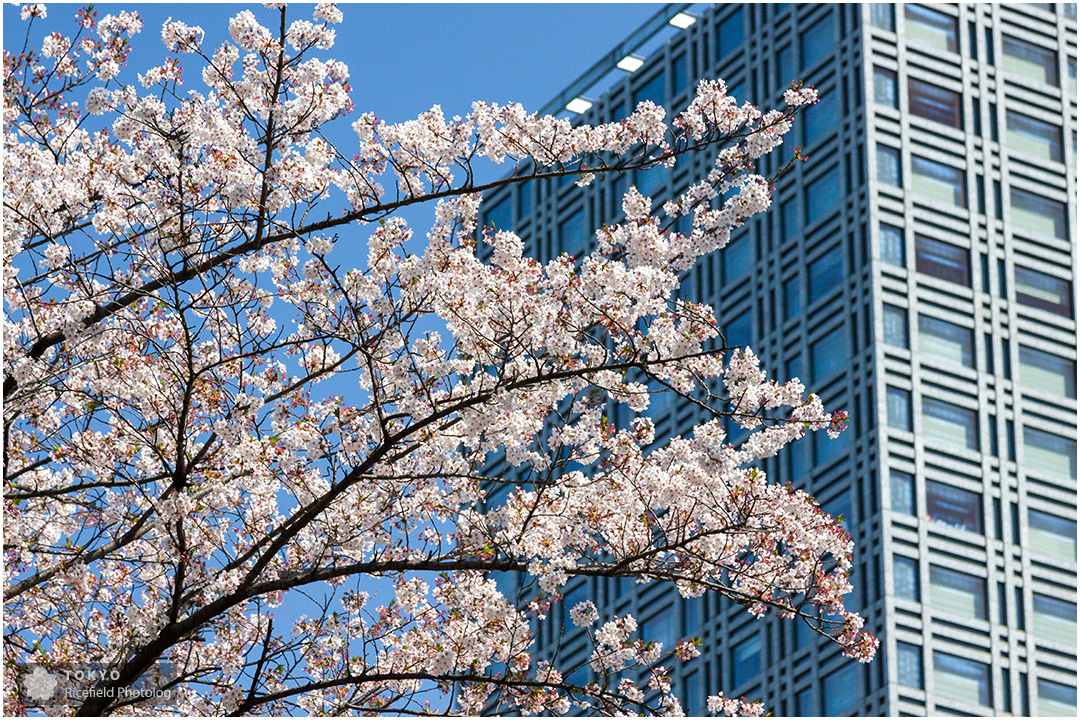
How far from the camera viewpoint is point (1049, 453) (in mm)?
70062

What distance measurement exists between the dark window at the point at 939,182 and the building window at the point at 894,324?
20.9ft

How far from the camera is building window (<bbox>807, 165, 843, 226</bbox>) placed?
74.0m

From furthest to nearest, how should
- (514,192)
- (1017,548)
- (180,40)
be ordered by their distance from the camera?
(514,192)
(1017,548)
(180,40)

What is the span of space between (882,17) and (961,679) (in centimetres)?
3066

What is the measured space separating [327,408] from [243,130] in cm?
278

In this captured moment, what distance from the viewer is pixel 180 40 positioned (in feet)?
48.3

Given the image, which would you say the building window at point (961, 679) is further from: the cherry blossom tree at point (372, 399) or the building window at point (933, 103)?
the cherry blossom tree at point (372, 399)

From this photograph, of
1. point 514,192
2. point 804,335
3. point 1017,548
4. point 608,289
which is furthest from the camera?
point 514,192

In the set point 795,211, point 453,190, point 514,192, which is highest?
point 514,192

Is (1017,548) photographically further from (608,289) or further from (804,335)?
(608,289)

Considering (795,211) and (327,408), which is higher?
(795,211)

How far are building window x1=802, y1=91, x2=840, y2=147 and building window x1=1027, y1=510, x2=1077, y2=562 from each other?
64.8 feet

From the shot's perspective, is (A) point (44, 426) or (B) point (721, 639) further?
(B) point (721, 639)

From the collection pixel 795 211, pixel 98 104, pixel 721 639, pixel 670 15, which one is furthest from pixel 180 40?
pixel 670 15
